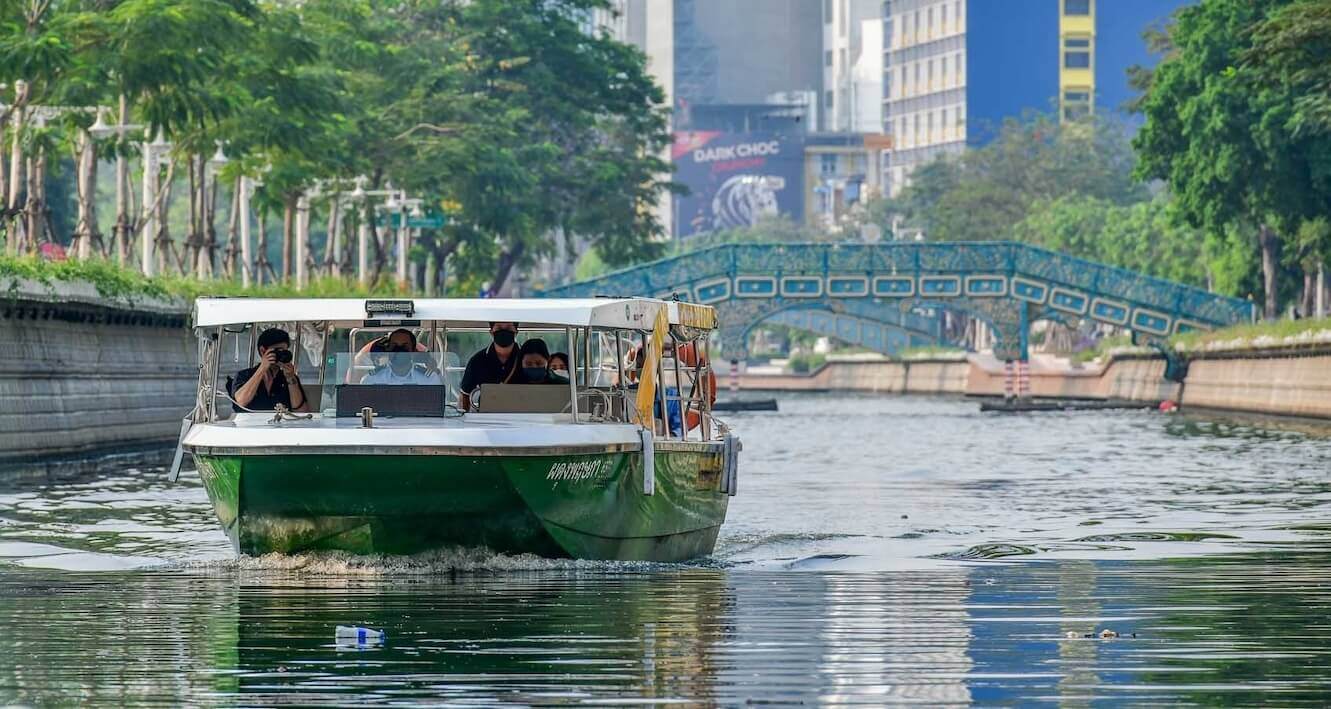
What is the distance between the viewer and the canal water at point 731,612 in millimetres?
13305

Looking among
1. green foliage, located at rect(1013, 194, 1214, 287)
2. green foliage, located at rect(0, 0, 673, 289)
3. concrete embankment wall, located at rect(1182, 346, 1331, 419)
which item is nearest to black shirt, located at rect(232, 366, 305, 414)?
green foliage, located at rect(0, 0, 673, 289)

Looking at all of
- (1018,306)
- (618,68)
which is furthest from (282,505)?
(1018,306)

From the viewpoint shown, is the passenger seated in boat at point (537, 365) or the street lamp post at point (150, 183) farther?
the street lamp post at point (150, 183)

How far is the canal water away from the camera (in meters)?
13.3

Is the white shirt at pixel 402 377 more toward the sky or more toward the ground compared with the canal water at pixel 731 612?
more toward the sky

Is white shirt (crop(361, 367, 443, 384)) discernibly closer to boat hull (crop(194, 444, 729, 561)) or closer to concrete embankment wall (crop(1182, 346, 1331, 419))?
boat hull (crop(194, 444, 729, 561))

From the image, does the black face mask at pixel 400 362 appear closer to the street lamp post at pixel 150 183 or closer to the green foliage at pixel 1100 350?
the street lamp post at pixel 150 183

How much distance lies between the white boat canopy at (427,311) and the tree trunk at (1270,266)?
66587 millimetres

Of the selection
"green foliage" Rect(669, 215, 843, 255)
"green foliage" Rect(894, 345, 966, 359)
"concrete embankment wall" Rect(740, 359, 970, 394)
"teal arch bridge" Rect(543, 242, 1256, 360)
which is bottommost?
"concrete embankment wall" Rect(740, 359, 970, 394)

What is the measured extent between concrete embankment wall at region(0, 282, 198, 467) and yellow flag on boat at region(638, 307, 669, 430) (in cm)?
1653

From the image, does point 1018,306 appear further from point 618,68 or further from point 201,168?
point 201,168

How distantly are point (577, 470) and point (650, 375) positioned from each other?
53.8 inches

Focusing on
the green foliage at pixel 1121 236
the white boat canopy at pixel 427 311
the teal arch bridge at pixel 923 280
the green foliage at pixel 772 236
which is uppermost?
the green foliage at pixel 772 236

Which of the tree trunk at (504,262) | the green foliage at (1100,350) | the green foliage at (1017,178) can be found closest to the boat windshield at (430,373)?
the tree trunk at (504,262)
